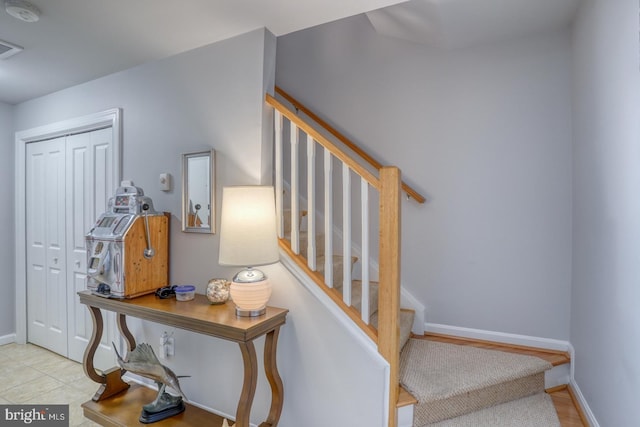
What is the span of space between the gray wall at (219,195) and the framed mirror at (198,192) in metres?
0.05

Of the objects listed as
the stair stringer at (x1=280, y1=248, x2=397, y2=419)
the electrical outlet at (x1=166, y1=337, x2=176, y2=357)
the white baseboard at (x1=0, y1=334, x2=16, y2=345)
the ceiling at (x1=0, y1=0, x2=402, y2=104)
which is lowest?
the white baseboard at (x1=0, y1=334, x2=16, y2=345)

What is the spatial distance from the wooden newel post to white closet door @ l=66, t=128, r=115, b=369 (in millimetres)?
2164

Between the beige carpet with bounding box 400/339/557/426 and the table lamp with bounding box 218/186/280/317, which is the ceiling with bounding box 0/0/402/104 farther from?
the beige carpet with bounding box 400/339/557/426

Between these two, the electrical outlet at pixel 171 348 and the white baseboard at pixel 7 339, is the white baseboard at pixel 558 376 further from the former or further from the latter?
the white baseboard at pixel 7 339

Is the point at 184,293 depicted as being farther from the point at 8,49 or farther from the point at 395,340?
the point at 8,49

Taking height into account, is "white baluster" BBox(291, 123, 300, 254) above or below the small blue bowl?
above

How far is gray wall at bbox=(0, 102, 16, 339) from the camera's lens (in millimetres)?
3314

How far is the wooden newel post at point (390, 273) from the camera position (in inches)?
63.4

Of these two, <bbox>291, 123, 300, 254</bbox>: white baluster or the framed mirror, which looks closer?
<bbox>291, 123, 300, 254</bbox>: white baluster

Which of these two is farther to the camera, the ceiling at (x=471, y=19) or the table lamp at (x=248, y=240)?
the ceiling at (x=471, y=19)

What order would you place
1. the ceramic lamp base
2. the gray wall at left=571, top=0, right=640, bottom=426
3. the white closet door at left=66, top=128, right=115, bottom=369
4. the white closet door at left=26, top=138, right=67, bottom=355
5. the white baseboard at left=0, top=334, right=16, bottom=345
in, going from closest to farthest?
the gray wall at left=571, top=0, right=640, bottom=426 → the ceramic lamp base → the white closet door at left=66, top=128, right=115, bottom=369 → the white closet door at left=26, top=138, right=67, bottom=355 → the white baseboard at left=0, top=334, right=16, bottom=345

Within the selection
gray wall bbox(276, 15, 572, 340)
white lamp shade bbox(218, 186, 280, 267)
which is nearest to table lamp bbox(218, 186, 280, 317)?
white lamp shade bbox(218, 186, 280, 267)

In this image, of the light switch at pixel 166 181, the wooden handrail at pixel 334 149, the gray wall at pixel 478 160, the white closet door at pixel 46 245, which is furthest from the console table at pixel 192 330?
the gray wall at pixel 478 160

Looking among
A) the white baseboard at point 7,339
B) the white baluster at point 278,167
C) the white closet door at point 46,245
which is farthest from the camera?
the white baseboard at point 7,339
